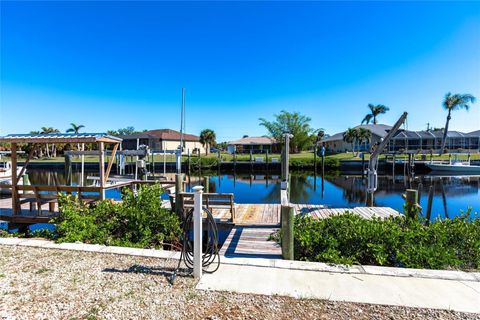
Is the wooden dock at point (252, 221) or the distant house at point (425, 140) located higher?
the distant house at point (425, 140)

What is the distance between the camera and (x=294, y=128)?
56969 mm

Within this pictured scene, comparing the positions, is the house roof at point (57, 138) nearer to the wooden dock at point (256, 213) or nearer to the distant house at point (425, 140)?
the wooden dock at point (256, 213)

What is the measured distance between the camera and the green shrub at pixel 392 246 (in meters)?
4.63

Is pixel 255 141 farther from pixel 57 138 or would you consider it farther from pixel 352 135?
pixel 57 138

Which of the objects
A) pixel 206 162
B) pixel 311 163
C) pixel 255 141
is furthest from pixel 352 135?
pixel 206 162

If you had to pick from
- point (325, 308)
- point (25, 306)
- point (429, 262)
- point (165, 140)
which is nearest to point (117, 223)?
point (25, 306)

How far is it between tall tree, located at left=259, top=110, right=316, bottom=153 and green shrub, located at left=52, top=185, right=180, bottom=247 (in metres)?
50.2

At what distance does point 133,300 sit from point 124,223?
345 centimetres

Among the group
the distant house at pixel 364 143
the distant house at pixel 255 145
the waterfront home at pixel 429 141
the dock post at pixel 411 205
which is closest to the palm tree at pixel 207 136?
the distant house at pixel 255 145

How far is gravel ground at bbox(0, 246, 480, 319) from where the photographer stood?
3117 millimetres

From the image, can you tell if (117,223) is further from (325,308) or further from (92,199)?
(325,308)

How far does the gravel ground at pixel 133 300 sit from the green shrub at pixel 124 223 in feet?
5.08

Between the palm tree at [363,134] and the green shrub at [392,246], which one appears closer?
the green shrub at [392,246]

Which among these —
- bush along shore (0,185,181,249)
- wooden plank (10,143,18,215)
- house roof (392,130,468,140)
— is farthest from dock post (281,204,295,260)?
house roof (392,130,468,140)
